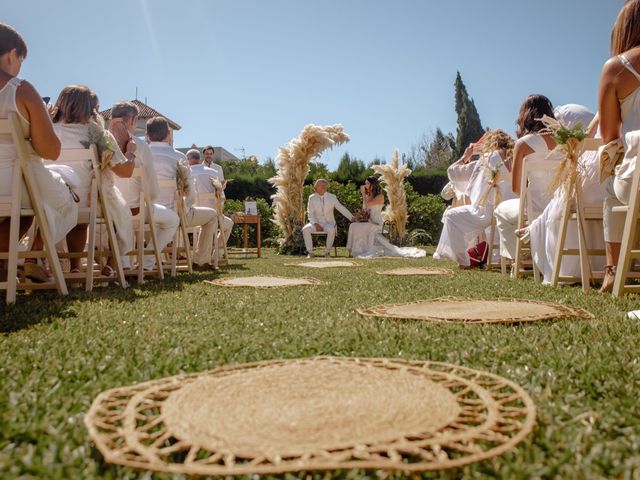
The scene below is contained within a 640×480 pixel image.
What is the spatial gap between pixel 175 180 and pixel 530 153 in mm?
3819

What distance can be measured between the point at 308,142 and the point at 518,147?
9542mm

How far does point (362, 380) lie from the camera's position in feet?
5.44

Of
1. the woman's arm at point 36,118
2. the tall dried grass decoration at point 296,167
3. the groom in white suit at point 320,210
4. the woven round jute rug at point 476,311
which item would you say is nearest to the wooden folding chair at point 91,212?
the woman's arm at point 36,118

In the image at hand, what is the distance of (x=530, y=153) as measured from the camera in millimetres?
5379

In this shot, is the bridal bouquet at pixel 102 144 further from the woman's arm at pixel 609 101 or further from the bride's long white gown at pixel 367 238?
the bride's long white gown at pixel 367 238

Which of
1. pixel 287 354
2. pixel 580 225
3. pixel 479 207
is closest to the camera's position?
pixel 287 354

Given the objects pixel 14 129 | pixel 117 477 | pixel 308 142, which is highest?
pixel 308 142

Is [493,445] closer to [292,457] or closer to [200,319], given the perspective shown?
[292,457]

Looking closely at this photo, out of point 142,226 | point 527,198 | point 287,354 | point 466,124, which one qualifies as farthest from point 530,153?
point 466,124

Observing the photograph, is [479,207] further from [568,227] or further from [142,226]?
[142,226]

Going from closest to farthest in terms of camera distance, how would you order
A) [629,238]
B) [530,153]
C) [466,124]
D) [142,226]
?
[629,238], [142,226], [530,153], [466,124]

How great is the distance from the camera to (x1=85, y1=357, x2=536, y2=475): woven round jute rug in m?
1.15

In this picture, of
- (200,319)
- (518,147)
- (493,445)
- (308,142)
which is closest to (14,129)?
(200,319)

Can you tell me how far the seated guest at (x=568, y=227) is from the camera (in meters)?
4.29
